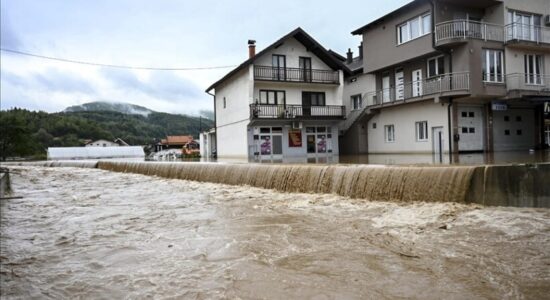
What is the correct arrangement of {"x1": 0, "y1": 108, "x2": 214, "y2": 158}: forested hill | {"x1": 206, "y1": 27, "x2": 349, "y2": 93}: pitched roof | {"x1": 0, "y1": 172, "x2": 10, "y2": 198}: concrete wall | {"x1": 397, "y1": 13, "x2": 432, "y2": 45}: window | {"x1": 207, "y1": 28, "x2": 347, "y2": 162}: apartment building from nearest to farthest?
{"x1": 0, "y1": 172, "x2": 10, "y2": 198}: concrete wall
{"x1": 397, "y1": 13, "x2": 432, "y2": 45}: window
{"x1": 207, "y1": 28, "x2": 347, "y2": 162}: apartment building
{"x1": 206, "y1": 27, "x2": 349, "y2": 93}: pitched roof
{"x1": 0, "y1": 108, "x2": 214, "y2": 158}: forested hill

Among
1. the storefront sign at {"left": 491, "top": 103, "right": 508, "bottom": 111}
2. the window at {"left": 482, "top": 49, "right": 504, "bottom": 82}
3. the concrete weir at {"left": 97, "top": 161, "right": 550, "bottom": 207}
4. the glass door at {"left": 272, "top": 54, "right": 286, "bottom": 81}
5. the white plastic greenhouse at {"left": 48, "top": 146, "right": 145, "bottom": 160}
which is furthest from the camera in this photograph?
the white plastic greenhouse at {"left": 48, "top": 146, "right": 145, "bottom": 160}

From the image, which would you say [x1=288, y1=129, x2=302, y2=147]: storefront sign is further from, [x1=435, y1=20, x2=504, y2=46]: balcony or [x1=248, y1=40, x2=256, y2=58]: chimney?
[x1=435, y1=20, x2=504, y2=46]: balcony

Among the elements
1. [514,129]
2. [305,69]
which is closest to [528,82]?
[514,129]

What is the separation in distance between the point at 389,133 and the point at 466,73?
6943 mm

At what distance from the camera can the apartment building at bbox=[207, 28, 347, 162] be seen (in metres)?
26.8

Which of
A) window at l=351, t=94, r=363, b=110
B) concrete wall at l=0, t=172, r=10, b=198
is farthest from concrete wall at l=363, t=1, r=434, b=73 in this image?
concrete wall at l=0, t=172, r=10, b=198

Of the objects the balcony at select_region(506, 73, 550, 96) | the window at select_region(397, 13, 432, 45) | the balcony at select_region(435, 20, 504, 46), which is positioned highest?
the window at select_region(397, 13, 432, 45)

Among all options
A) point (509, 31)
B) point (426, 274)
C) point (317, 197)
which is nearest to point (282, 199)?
point (317, 197)

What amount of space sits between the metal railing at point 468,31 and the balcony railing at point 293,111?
8.96 meters

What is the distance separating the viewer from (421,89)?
23328 mm

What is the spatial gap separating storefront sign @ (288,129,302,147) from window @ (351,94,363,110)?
5.62 meters

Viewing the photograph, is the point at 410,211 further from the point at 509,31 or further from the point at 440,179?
the point at 509,31

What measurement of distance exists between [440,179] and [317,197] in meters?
3.37

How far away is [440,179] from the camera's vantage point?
9.35 meters
